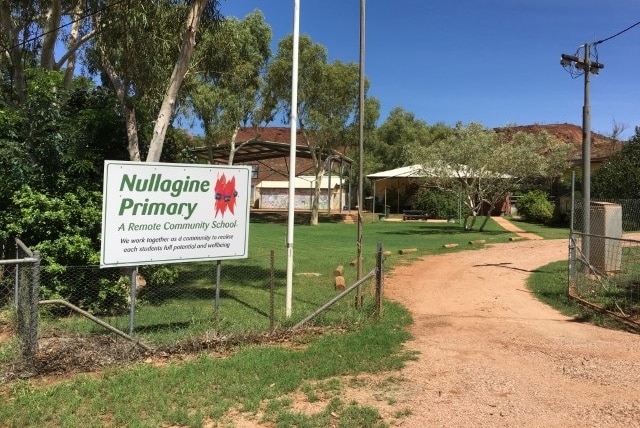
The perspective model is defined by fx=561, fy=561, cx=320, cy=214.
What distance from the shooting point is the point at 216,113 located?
98.9 feet

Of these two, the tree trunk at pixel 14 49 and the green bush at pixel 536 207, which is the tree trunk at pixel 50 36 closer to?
the tree trunk at pixel 14 49

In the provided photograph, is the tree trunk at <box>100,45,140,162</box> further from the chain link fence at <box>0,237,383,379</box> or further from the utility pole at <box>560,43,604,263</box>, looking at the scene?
the utility pole at <box>560,43,604,263</box>

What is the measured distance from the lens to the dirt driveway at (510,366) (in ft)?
16.3

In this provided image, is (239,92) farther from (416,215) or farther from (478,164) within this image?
(416,215)

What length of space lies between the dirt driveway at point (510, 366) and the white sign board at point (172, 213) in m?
3.22

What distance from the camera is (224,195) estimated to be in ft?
26.9

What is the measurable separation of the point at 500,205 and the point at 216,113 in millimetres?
24191

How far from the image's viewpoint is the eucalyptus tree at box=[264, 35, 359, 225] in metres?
33.2

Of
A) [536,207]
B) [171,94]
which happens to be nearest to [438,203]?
[536,207]

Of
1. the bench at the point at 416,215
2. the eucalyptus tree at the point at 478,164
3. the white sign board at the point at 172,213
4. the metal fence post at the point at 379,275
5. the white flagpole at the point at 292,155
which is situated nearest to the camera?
the white sign board at the point at 172,213

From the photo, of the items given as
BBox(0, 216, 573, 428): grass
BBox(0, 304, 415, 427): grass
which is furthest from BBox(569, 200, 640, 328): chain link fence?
BBox(0, 304, 415, 427): grass

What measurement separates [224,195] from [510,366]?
4479mm

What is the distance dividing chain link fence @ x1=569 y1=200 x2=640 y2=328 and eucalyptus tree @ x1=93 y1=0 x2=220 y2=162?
26.1 ft

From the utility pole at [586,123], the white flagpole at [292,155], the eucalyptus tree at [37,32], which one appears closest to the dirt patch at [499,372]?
the white flagpole at [292,155]
